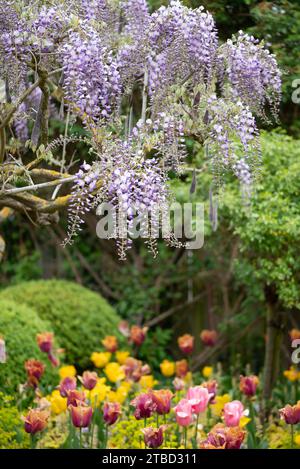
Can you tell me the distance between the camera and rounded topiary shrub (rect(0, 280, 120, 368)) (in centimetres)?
582

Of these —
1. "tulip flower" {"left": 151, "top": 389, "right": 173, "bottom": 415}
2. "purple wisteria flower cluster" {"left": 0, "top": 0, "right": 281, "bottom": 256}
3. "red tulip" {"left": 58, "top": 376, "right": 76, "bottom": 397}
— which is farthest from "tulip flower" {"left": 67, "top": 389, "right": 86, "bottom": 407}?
"purple wisteria flower cluster" {"left": 0, "top": 0, "right": 281, "bottom": 256}

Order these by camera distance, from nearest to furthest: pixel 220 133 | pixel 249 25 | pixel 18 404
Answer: pixel 220 133 → pixel 249 25 → pixel 18 404

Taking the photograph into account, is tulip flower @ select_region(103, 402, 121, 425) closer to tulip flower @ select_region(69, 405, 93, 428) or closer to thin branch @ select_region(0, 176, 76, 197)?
tulip flower @ select_region(69, 405, 93, 428)

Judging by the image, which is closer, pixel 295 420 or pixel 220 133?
pixel 220 133

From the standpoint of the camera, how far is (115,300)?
25.2 ft

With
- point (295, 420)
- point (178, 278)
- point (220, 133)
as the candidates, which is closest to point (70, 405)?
point (295, 420)

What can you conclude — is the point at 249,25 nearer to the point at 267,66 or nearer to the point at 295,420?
the point at 267,66

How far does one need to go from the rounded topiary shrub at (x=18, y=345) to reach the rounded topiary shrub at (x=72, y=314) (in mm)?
699

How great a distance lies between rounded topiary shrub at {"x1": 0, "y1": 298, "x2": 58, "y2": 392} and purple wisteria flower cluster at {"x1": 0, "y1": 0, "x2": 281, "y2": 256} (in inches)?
66.4

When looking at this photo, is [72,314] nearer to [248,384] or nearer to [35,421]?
[248,384]

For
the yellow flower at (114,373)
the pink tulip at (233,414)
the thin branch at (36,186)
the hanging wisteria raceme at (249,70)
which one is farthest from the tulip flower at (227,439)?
the yellow flower at (114,373)
